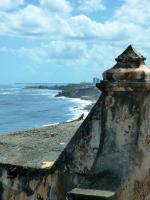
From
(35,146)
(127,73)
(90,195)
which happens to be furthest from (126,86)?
(35,146)

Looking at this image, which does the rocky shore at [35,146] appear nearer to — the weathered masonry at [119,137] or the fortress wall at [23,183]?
the fortress wall at [23,183]

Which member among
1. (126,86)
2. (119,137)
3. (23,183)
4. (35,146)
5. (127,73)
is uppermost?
(127,73)

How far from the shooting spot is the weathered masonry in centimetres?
573

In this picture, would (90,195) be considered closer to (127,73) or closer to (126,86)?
(126,86)

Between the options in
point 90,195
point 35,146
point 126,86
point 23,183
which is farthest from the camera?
point 35,146

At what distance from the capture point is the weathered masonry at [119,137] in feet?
18.8

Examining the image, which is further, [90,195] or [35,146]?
[35,146]

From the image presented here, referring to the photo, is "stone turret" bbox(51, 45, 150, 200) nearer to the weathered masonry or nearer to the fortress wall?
the weathered masonry

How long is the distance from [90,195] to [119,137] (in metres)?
0.79

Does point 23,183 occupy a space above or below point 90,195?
below

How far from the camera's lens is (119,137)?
5.84m

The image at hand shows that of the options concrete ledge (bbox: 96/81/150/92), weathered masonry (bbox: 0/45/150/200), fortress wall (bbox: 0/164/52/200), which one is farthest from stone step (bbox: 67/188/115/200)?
fortress wall (bbox: 0/164/52/200)

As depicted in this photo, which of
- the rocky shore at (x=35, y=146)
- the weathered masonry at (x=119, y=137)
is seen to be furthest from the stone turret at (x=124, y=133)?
the rocky shore at (x=35, y=146)

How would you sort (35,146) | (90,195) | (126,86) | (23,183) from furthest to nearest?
(35,146), (23,183), (126,86), (90,195)
